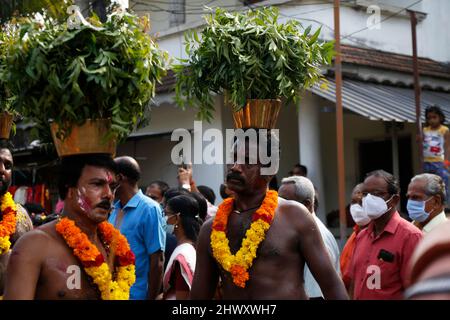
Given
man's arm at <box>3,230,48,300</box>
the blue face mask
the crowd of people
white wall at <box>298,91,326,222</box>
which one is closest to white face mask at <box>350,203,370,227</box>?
the crowd of people

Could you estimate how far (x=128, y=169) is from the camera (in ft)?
20.7

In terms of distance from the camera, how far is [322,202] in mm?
12070

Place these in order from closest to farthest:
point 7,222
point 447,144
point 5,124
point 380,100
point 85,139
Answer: point 85,139 < point 5,124 < point 7,222 < point 447,144 < point 380,100

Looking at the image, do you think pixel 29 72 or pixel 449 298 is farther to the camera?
pixel 29 72

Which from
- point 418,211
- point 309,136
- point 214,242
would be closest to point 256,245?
point 214,242

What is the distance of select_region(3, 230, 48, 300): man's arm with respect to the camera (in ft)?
10.9

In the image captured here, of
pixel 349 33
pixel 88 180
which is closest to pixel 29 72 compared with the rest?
pixel 88 180

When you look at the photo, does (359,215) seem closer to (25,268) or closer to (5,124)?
(5,124)

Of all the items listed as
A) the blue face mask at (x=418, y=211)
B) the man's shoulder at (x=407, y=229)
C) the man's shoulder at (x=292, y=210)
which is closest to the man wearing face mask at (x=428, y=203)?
the blue face mask at (x=418, y=211)

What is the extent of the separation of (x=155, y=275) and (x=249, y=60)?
7.31ft

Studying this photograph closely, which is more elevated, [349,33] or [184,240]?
[349,33]
